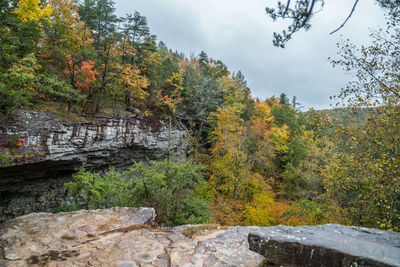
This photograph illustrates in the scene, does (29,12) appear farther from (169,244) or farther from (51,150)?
(169,244)

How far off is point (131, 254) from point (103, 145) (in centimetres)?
1008

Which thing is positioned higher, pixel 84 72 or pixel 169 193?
pixel 84 72

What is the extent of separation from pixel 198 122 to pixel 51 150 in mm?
12355

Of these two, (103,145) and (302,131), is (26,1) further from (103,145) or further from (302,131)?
(302,131)

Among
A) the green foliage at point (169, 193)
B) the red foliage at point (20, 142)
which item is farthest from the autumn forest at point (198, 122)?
the red foliage at point (20, 142)

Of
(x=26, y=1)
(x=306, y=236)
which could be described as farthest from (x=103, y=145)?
(x=306, y=236)

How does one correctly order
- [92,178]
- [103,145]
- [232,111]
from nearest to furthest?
[92,178] < [103,145] < [232,111]

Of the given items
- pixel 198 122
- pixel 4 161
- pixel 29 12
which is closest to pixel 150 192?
pixel 4 161

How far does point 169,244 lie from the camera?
3494mm

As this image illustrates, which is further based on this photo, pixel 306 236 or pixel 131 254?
pixel 131 254

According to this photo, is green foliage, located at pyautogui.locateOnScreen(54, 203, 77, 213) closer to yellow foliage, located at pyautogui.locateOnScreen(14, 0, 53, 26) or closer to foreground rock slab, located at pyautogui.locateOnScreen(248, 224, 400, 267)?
yellow foliage, located at pyautogui.locateOnScreen(14, 0, 53, 26)

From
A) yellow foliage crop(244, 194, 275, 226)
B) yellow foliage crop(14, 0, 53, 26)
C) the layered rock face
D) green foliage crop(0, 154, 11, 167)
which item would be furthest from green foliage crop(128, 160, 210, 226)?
yellow foliage crop(14, 0, 53, 26)

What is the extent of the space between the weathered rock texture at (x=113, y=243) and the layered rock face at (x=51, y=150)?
3703 mm

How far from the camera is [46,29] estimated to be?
9680 millimetres
